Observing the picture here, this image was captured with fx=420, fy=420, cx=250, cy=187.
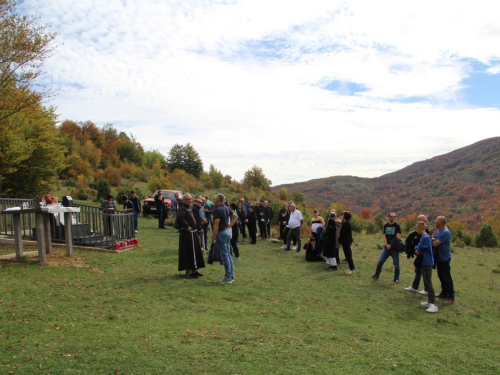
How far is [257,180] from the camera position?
181ft

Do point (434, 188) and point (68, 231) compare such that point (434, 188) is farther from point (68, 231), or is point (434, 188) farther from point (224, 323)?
point (224, 323)

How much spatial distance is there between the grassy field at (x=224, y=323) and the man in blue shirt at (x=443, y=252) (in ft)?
1.36

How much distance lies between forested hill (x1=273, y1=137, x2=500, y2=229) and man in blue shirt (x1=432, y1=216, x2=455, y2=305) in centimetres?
4147

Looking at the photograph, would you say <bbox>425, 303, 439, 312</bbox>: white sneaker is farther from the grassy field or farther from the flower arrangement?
the flower arrangement

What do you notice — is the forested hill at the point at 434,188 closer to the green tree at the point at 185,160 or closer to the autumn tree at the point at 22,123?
the green tree at the point at 185,160

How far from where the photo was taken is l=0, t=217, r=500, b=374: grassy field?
4953 millimetres

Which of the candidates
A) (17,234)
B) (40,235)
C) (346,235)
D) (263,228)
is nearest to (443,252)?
(346,235)

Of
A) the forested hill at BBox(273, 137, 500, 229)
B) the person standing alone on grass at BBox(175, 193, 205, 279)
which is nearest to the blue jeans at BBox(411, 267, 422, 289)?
the person standing alone on grass at BBox(175, 193, 205, 279)

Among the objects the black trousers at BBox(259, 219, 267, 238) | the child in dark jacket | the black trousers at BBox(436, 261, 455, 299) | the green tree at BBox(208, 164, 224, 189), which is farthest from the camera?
the green tree at BBox(208, 164, 224, 189)

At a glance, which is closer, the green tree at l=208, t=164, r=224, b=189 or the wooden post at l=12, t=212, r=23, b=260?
the wooden post at l=12, t=212, r=23, b=260

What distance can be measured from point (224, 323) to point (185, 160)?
49.2 m

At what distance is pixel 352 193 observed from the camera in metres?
98.1

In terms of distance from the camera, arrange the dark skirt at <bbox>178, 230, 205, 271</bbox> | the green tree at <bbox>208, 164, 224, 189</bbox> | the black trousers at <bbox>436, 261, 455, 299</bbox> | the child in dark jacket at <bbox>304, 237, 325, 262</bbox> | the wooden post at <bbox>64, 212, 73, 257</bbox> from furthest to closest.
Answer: the green tree at <bbox>208, 164, 224, 189</bbox> < the child in dark jacket at <bbox>304, 237, 325, 262</bbox> < the wooden post at <bbox>64, 212, 73, 257</bbox> < the dark skirt at <bbox>178, 230, 205, 271</bbox> < the black trousers at <bbox>436, 261, 455, 299</bbox>

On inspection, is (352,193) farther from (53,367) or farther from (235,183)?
(53,367)
